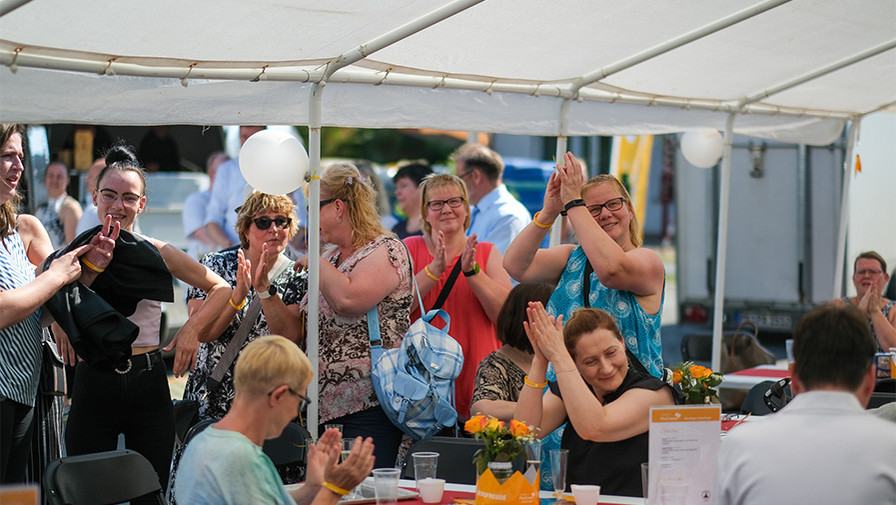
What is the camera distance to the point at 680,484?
2.60 meters

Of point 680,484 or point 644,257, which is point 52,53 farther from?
point 680,484

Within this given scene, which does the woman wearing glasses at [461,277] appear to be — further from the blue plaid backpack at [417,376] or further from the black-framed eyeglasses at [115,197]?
the black-framed eyeglasses at [115,197]

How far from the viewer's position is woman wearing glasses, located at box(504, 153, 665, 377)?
11.6 ft

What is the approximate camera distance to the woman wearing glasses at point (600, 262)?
3.54 m

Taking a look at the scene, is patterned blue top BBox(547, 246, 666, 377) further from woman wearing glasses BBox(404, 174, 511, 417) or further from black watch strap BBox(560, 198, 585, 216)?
woman wearing glasses BBox(404, 174, 511, 417)

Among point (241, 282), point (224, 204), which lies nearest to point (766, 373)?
point (241, 282)

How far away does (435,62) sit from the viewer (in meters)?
4.19

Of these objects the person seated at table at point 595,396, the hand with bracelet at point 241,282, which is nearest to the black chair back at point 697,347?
the person seated at table at point 595,396

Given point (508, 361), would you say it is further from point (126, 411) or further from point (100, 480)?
point (100, 480)

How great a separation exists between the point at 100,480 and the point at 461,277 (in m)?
1.93

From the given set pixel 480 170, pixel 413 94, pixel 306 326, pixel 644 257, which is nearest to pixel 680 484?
pixel 644 257

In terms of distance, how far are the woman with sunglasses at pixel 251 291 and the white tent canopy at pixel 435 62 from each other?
0.82 feet

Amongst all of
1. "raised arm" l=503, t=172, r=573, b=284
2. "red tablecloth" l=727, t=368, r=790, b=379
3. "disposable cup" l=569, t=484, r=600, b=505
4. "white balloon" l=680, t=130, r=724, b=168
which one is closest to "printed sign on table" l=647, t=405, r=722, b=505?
"disposable cup" l=569, t=484, r=600, b=505

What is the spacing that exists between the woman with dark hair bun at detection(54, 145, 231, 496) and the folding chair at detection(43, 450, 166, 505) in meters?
0.60
